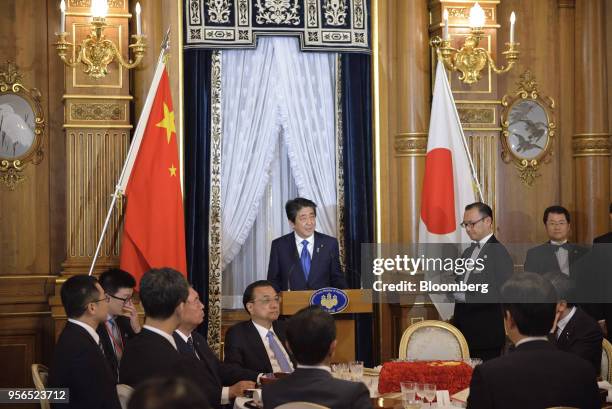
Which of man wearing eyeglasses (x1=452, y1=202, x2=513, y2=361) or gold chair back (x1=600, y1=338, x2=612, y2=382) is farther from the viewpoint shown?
man wearing eyeglasses (x1=452, y1=202, x2=513, y2=361)

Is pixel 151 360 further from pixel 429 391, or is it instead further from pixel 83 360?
pixel 429 391

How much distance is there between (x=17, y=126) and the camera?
7348 mm

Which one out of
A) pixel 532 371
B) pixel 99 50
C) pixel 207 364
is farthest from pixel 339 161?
pixel 532 371

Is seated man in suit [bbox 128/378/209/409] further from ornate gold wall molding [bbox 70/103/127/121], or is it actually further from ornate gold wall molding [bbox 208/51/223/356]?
ornate gold wall molding [bbox 208/51/223/356]

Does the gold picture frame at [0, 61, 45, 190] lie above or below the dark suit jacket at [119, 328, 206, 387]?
above

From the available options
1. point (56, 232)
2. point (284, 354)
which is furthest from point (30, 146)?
point (284, 354)

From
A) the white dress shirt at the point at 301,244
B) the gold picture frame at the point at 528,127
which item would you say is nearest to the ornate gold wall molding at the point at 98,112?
the white dress shirt at the point at 301,244

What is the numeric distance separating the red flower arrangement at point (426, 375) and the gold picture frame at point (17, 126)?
3686 millimetres

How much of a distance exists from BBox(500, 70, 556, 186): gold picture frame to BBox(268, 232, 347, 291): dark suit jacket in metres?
1.92

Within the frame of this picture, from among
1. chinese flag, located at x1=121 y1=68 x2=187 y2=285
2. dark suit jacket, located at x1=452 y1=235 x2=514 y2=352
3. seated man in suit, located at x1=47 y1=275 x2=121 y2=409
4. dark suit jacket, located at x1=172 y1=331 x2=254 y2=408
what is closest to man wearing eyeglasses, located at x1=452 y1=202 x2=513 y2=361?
dark suit jacket, located at x1=452 y1=235 x2=514 y2=352

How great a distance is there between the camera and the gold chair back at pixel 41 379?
176 inches

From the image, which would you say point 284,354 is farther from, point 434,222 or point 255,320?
point 434,222

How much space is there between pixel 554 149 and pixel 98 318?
4744 mm

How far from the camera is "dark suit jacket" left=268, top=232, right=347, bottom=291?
7047 mm
